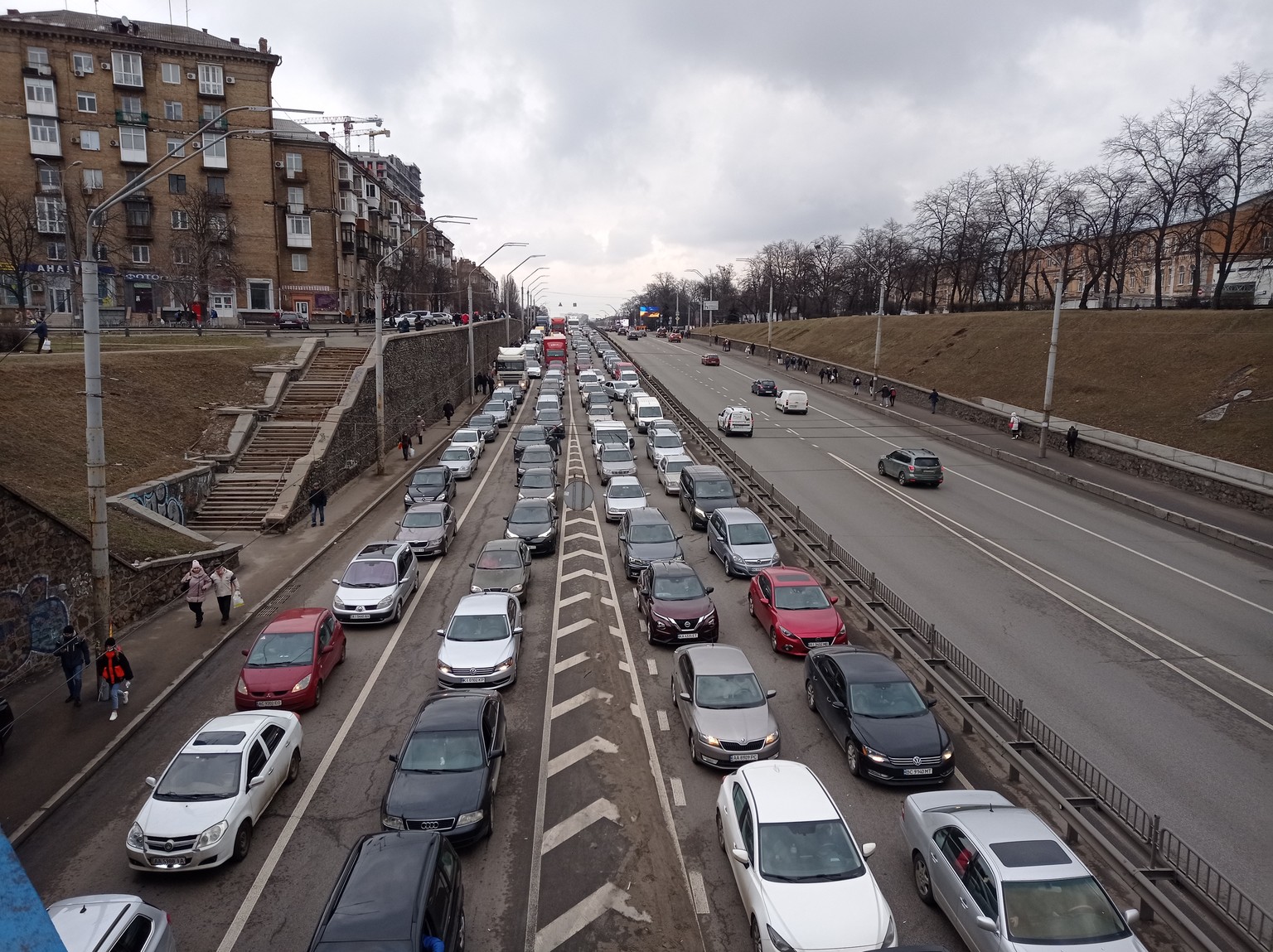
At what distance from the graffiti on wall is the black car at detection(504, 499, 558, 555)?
1062cm

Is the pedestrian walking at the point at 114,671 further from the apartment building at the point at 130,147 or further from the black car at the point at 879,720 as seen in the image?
the apartment building at the point at 130,147

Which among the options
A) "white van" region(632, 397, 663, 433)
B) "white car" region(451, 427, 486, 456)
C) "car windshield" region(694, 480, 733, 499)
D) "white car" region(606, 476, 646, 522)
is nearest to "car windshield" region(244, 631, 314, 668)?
"white car" region(606, 476, 646, 522)

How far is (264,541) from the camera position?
25.2 m

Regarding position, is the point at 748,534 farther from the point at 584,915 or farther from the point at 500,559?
the point at 584,915

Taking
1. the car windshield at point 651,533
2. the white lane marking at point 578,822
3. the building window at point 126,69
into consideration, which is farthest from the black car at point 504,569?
the building window at point 126,69

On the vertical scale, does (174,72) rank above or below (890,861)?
above

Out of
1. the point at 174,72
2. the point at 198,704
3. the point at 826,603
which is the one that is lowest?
the point at 198,704

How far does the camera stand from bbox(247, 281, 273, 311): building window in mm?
63344

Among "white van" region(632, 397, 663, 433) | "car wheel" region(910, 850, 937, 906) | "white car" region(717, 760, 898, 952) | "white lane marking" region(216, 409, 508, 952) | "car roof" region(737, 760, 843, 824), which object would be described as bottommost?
"white lane marking" region(216, 409, 508, 952)

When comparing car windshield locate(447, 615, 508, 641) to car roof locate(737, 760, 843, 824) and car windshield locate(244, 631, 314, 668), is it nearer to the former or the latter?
car windshield locate(244, 631, 314, 668)

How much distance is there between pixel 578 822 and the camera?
36.0 ft

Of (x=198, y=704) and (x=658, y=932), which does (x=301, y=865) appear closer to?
(x=658, y=932)

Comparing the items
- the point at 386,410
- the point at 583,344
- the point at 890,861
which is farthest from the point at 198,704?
the point at 583,344

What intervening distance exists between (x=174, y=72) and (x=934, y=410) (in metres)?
58.2
